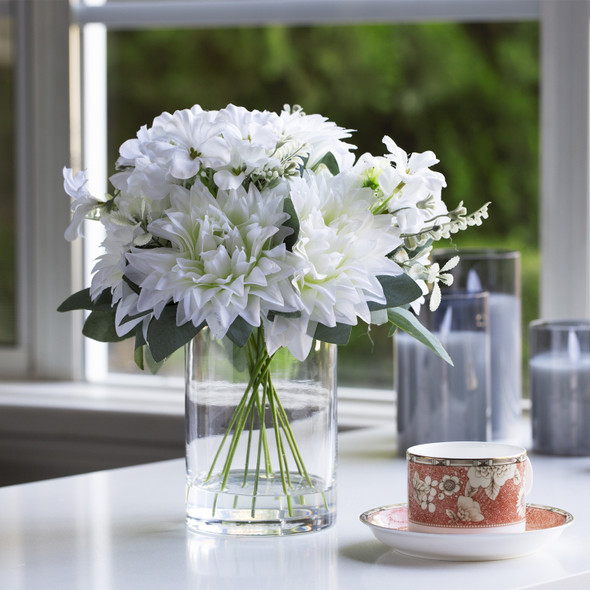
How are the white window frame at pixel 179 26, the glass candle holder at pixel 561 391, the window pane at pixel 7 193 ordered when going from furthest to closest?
the window pane at pixel 7 193
the white window frame at pixel 179 26
the glass candle holder at pixel 561 391

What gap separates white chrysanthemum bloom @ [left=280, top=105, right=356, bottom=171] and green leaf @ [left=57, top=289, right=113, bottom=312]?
0.69 feet

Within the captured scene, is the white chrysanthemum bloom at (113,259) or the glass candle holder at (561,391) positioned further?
the glass candle holder at (561,391)

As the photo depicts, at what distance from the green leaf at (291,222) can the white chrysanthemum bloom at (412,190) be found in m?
0.09

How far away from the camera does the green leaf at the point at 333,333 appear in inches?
34.2

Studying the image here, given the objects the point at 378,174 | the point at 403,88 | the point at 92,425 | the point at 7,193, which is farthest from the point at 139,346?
the point at 403,88

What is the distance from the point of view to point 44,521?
1.01 metres

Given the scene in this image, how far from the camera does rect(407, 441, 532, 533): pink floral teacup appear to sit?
0.85 metres

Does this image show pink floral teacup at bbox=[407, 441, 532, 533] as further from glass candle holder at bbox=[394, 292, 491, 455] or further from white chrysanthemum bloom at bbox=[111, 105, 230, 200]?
glass candle holder at bbox=[394, 292, 491, 455]

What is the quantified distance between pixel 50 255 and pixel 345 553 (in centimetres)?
133

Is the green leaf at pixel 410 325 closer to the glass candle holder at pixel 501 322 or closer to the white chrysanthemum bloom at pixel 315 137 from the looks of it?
the white chrysanthemum bloom at pixel 315 137

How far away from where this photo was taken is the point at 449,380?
134 centimetres

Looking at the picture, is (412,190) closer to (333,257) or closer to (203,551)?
(333,257)

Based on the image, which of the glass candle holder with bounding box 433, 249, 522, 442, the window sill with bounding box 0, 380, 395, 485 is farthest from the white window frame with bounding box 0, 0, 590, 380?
the glass candle holder with bounding box 433, 249, 522, 442

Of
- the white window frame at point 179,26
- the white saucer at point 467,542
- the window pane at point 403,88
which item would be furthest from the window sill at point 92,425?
the white saucer at point 467,542
